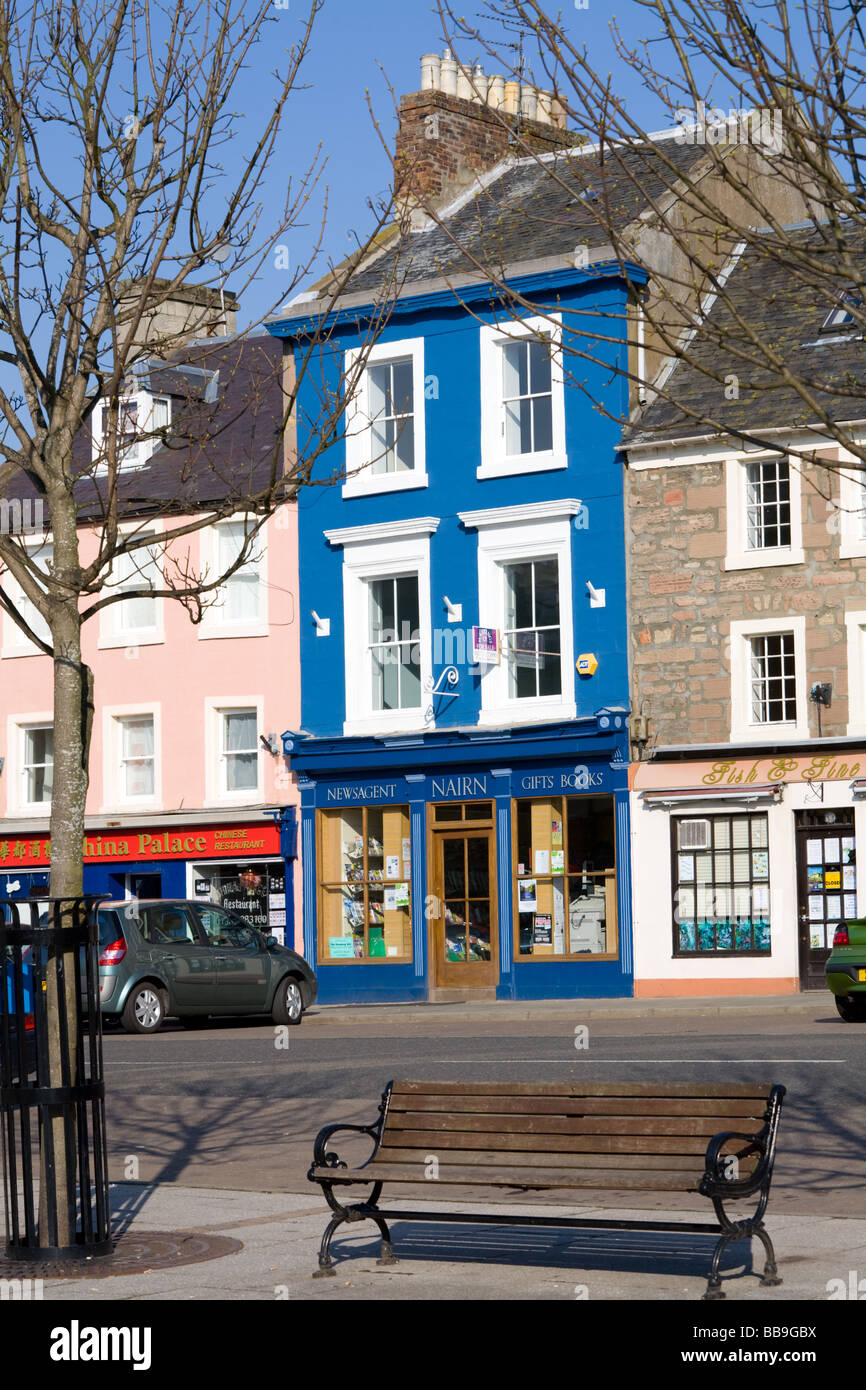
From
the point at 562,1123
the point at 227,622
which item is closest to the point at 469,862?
the point at 227,622

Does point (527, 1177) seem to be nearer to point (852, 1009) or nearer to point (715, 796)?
point (852, 1009)

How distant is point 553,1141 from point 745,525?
20.7 m

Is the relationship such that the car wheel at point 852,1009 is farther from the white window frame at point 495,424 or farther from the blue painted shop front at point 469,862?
the white window frame at point 495,424

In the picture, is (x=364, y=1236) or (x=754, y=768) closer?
(x=364, y=1236)

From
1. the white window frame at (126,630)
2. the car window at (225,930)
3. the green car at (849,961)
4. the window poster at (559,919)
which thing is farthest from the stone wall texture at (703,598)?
the white window frame at (126,630)

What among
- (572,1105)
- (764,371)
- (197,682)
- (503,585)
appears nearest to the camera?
(572,1105)

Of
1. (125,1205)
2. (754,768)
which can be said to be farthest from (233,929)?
(125,1205)

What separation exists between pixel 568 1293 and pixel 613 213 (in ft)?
14.6

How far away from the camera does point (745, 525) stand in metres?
27.7

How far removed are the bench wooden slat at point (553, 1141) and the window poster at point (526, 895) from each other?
21.2 meters

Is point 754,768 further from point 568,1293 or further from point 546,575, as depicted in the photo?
point 568,1293

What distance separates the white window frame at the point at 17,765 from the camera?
115ft

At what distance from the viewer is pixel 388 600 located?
3123 cm
